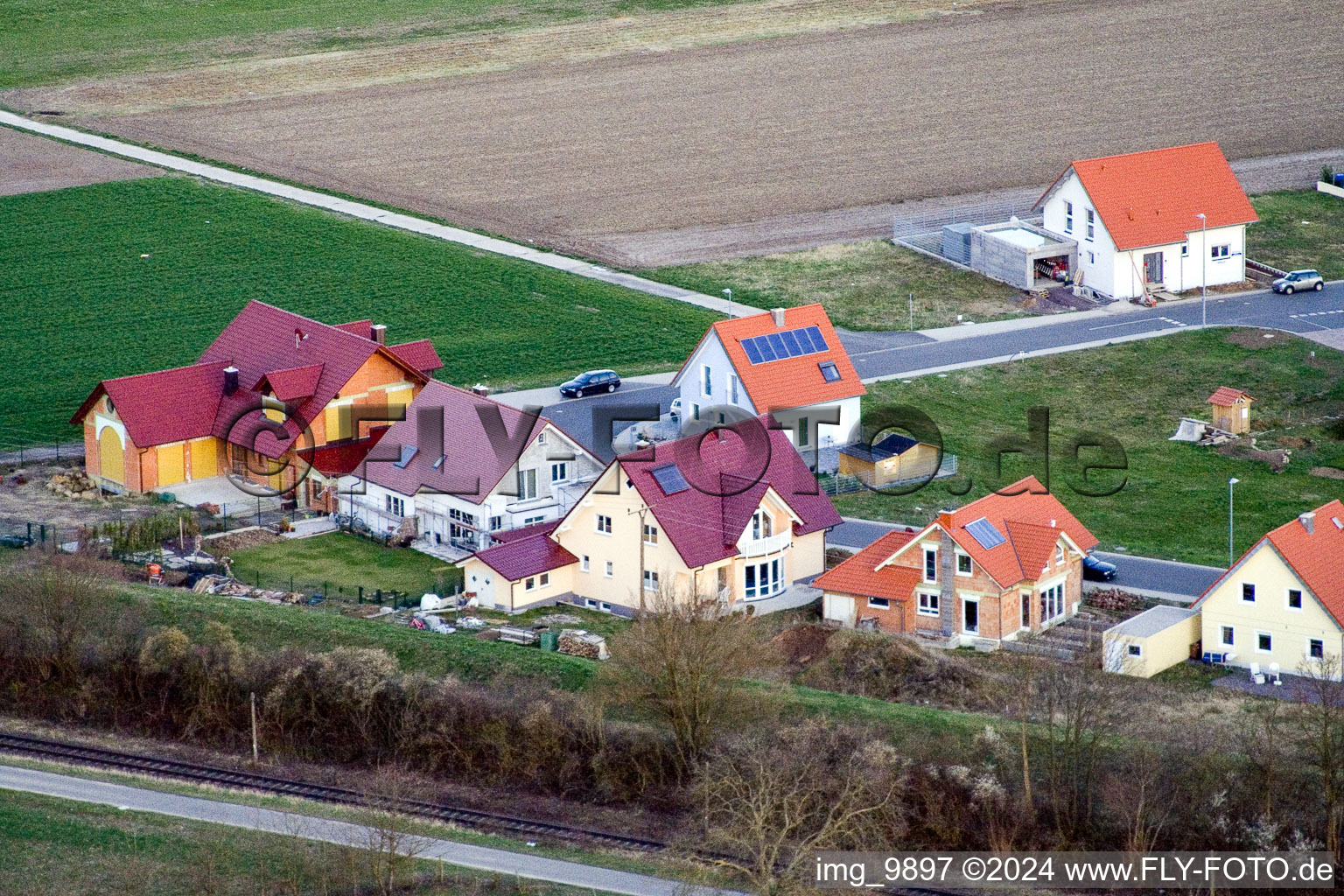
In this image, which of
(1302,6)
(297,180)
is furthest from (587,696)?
(1302,6)

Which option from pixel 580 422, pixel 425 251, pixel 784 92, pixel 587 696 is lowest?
pixel 587 696

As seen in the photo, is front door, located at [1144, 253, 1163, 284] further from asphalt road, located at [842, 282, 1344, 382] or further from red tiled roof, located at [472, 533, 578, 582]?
red tiled roof, located at [472, 533, 578, 582]

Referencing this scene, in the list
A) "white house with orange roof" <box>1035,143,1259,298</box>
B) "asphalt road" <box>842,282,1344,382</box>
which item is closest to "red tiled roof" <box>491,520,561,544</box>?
"asphalt road" <box>842,282,1344,382</box>

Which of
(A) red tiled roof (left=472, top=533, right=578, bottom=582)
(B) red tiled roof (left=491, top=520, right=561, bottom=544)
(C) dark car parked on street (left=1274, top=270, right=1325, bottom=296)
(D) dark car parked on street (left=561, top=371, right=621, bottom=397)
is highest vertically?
(C) dark car parked on street (left=1274, top=270, right=1325, bottom=296)

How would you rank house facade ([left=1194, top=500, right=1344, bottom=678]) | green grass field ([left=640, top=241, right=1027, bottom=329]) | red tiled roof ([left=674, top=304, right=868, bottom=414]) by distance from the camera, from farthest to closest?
green grass field ([left=640, top=241, right=1027, bottom=329])
red tiled roof ([left=674, top=304, right=868, bottom=414])
house facade ([left=1194, top=500, right=1344, bottom=678])

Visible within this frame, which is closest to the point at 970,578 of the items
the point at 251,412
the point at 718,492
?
the point at 718,492

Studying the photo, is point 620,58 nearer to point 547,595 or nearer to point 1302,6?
point 1302,6
